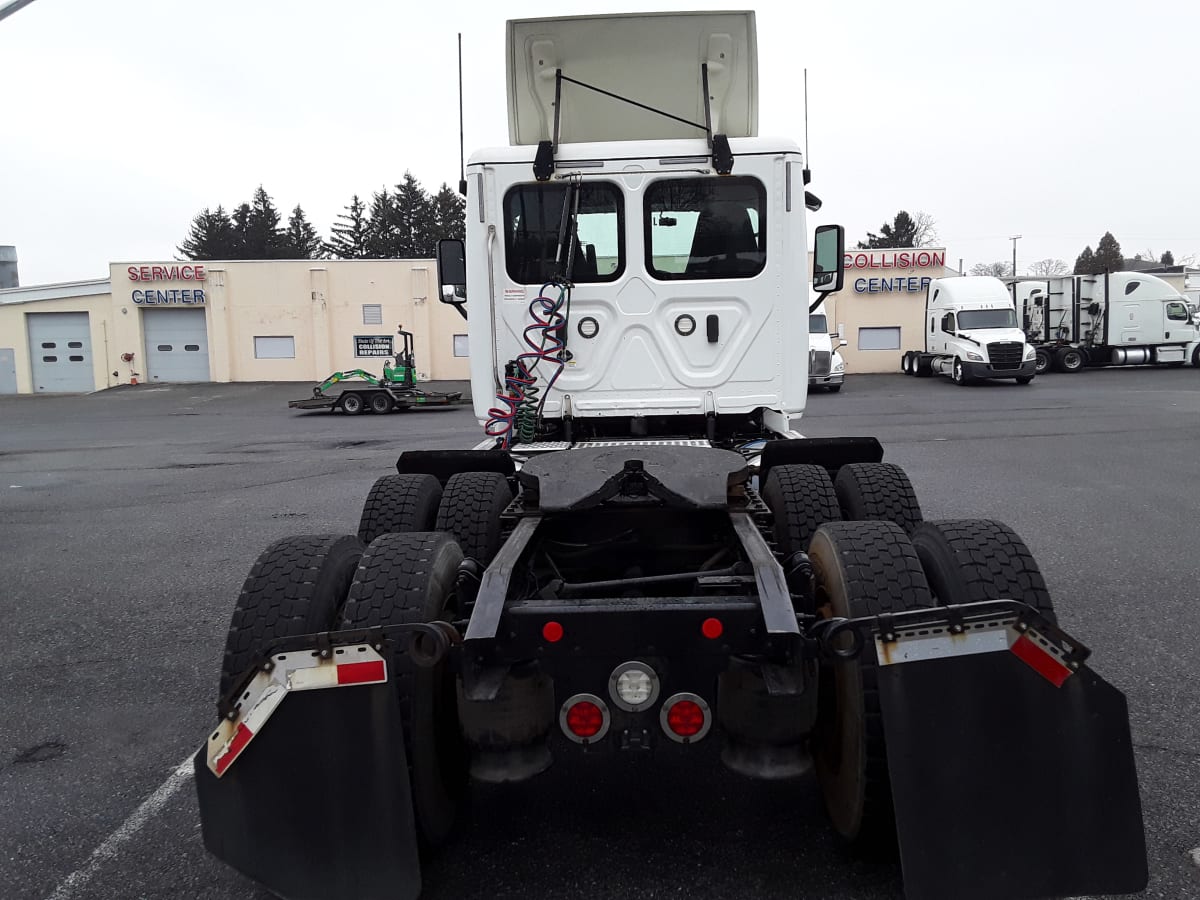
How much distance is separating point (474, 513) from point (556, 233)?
2034 mm

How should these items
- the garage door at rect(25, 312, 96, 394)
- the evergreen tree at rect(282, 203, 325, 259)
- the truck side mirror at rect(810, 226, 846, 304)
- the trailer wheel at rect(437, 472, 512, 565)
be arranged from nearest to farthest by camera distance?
the trailer wheel at rect(437, 472, 512, 565) < the truck side mirror at rect(810, 226, 846, 304) < the garage door at rect(25, 312, 96, 394) < the evergreen tree at rect(282, 203, 325, 259)

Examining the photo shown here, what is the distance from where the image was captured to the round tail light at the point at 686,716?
2.38m

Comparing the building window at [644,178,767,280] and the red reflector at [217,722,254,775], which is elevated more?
the building window at [644,178,767,280]

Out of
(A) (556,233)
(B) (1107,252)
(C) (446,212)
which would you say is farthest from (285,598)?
(B) (1107,252)

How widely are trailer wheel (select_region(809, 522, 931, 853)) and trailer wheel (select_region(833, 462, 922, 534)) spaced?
1214mm

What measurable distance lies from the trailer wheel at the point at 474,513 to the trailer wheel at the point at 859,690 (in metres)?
1.86

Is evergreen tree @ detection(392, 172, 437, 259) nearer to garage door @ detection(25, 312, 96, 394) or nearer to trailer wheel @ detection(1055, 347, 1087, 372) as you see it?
garage door @ detection(25, 312, 96, 394)

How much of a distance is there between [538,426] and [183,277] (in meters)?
33.4

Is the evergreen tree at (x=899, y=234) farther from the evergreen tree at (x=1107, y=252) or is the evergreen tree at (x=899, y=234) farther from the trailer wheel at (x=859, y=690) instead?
the trailer wheel at (x=859, y=690)

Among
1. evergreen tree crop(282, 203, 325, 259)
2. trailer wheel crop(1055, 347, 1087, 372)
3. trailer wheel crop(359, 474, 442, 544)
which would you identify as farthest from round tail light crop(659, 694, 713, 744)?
evergreen tree crop(282, 203, 325, 259)

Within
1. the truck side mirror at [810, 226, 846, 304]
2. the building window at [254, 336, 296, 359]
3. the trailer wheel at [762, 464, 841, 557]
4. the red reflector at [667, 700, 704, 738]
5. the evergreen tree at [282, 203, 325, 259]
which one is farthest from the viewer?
the evergreen tree at [282, 203, 325, 259]

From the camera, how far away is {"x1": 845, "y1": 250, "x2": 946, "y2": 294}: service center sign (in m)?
34.0

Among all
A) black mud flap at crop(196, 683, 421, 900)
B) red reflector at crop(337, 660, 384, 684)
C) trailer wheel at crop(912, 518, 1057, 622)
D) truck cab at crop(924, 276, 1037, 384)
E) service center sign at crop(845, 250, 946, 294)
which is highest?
service center sign at crop(845, 250, 946, 294)

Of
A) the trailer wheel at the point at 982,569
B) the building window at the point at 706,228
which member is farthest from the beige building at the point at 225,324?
the trailer wheel at the point at 982,569
